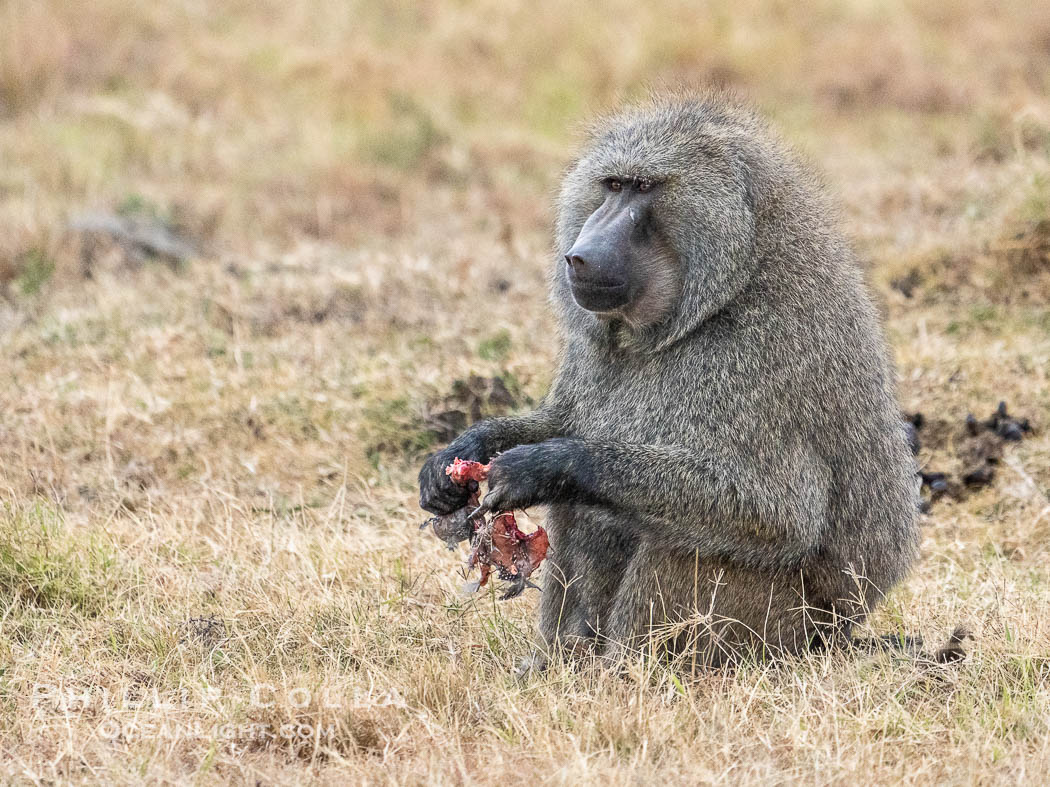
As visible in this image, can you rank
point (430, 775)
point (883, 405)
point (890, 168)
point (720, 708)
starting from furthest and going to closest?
point (890, 168), point (883, 405), point (720, 708), point (430, 775)

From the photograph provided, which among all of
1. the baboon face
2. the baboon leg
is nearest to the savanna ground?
the baboon leg


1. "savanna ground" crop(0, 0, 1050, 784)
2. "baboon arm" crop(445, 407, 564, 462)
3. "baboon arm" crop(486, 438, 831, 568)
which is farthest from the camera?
"baboon arm" crop(445, 407, 564, 462)

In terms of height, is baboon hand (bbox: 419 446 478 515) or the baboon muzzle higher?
the baboon muzzle

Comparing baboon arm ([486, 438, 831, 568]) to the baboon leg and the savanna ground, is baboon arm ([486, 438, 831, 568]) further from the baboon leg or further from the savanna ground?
the savanna ground

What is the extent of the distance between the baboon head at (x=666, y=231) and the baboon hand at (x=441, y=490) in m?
0.47

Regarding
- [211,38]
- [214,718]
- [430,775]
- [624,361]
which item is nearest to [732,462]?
[624,361]

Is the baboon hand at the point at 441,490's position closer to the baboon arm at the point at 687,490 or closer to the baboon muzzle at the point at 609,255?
the baboon arm at the point at 687,490

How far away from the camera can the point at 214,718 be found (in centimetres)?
269

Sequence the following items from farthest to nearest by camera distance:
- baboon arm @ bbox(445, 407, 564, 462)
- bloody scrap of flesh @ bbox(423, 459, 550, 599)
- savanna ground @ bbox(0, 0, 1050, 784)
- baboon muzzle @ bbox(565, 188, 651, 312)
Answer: baboon arm @ bbox(445, 407, 564, 462)
bloody scrap of flesh @ bbox(423, 459, 550, 599)
baboon muzzle @ bbox(565, 188, 651, 312)
savanna ground @ bbox(0, 0, 1050, 784)

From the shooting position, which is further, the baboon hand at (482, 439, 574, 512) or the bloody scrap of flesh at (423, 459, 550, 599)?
the bloody scrap of flesh at (423, 459, 550, 599)

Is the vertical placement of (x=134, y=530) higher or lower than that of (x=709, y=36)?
lower

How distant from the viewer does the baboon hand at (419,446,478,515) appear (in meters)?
3.11

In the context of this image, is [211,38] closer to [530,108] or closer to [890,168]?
[530,108]

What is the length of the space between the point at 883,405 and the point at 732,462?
1.51 feet
